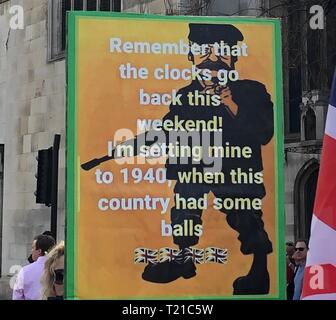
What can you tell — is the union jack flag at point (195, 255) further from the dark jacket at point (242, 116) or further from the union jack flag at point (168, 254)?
the dark jacket at point (242, 116)

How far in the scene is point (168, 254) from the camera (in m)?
3.80

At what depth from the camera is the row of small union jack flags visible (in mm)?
3756

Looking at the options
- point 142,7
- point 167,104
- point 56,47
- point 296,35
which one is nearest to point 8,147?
point 56,47

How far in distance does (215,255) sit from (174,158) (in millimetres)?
492

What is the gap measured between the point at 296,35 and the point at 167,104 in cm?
955

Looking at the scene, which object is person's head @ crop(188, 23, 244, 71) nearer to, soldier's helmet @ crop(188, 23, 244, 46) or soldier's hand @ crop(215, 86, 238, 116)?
soldier's helmet @ crop(188, 23, 244, 46)

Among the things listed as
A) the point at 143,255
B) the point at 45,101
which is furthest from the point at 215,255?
the point at 45,101

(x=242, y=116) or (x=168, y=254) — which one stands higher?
(x=242, y=116)

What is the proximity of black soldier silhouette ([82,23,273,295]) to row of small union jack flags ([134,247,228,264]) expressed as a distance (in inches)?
0.7

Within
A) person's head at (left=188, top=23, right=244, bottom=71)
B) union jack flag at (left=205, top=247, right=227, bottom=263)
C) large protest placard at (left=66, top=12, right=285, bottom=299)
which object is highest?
person's head at (left=188, top=23, right=244, bottom=71)

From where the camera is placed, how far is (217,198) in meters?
3.87

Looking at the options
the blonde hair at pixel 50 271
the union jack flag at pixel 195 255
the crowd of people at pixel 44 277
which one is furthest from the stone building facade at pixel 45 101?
the union jack flag at pixel 195 255

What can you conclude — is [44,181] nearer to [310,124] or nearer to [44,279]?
[310,124]

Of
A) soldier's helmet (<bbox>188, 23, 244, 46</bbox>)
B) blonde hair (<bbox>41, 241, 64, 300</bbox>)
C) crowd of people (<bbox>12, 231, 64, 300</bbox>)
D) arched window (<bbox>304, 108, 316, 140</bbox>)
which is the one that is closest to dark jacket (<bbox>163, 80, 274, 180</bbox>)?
soldier's helmet (<bbox>188, 23, 244, 46</bbox>)
